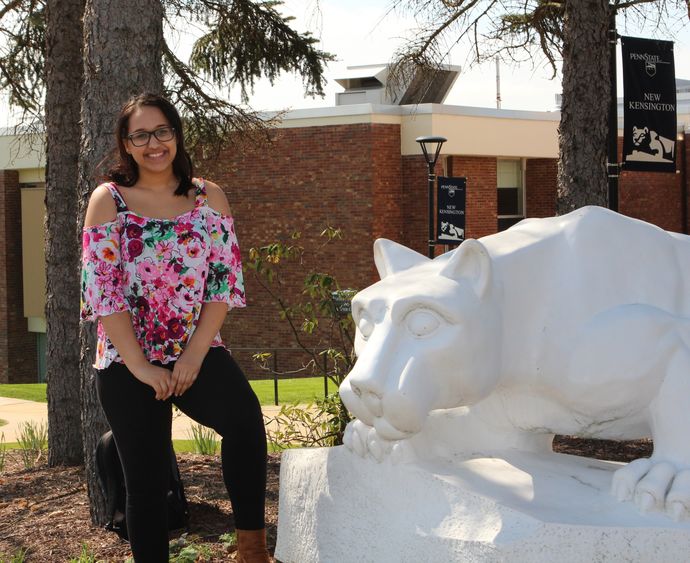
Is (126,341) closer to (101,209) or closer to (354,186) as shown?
(101,209)

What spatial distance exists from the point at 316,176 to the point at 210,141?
1080cm

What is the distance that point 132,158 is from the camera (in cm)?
325

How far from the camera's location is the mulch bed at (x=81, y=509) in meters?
4.45

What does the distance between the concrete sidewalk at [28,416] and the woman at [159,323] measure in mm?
6515

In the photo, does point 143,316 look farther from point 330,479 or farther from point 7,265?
point 7,265

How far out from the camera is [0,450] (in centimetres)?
838

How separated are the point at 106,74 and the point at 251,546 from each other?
2602 mm

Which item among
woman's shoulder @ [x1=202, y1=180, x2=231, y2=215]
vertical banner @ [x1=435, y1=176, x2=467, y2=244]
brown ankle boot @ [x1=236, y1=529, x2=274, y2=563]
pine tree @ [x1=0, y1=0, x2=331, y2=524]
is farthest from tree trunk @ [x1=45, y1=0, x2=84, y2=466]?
vertical banner @ [x1=435, y1=176, x2=467, y2=244]

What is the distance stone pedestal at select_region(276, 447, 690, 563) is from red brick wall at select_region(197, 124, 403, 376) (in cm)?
1572

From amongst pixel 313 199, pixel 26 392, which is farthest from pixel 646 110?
pixel 313 199

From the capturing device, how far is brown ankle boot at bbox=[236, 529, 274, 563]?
124 inches

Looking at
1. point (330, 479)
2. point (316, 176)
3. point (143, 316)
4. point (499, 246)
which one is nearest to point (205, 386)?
point (143, 316)

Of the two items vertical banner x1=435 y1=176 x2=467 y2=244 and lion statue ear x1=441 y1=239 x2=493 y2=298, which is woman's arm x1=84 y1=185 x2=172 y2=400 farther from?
vertical banner x1=435 y1=176 x2=467 y2=244

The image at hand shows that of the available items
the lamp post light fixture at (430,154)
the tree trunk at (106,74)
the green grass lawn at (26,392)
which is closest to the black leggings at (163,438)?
the tree trunk at (106,74)
